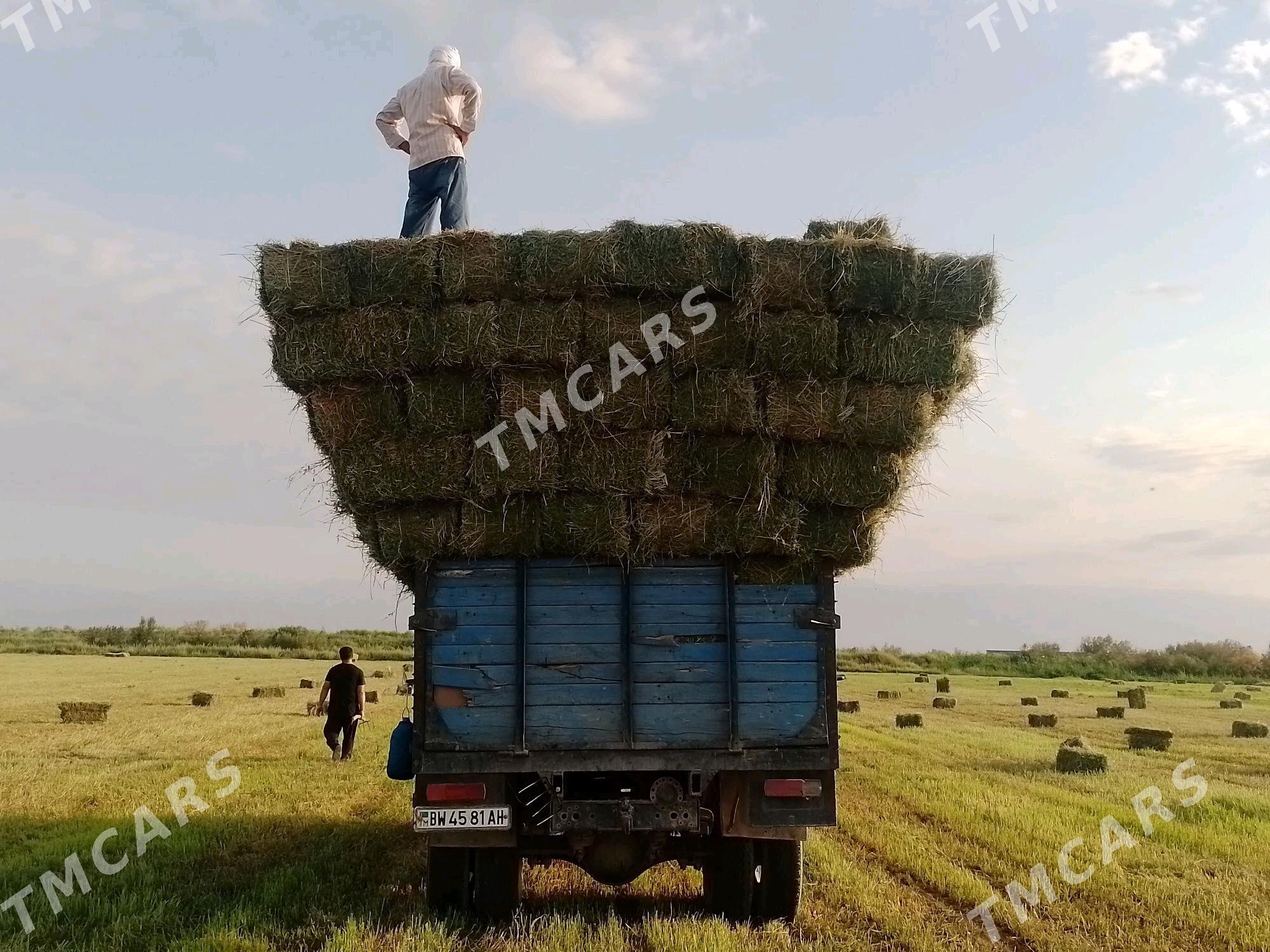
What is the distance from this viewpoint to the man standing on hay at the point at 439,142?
10.4 metres

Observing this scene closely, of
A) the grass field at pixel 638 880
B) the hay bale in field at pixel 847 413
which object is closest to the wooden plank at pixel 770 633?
the hay bale in field at pixel 847 413

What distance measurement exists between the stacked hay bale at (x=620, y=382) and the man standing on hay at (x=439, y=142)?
330 centimetres

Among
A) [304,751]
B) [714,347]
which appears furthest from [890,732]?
[714,347]

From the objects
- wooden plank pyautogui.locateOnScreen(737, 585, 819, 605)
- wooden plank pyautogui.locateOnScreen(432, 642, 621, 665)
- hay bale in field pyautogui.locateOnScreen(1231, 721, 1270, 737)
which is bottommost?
hay bale in field pyautogui.locateOnScreen(1231, 721, 1270, 737)

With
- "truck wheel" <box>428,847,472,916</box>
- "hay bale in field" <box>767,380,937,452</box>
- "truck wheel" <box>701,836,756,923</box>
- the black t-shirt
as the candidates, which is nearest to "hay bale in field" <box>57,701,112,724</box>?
the black t-shirt

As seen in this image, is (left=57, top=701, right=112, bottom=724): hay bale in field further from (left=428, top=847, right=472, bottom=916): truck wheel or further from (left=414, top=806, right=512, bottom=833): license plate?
(left=414, top=806, right=512, bottom=833): license plate

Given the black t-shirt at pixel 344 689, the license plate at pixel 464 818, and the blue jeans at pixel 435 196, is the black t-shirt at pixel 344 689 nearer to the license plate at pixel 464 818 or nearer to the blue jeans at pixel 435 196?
the blue jeans at pixel 435 196

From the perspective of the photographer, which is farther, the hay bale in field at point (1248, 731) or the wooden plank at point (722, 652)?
the hay bale in field at point (1248, 731)

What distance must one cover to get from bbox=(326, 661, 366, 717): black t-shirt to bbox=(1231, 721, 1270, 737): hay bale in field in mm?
18003

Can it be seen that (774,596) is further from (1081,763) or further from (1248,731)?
(1248,731)

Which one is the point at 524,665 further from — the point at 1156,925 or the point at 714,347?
the point at 1156,925

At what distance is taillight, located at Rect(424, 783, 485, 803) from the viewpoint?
6.70 metres

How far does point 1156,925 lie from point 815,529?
3.30 meters

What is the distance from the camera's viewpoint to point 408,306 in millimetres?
7215
